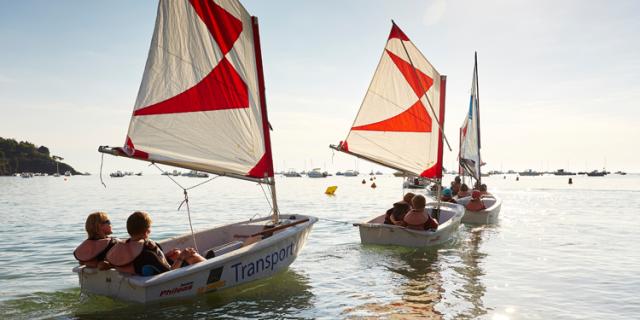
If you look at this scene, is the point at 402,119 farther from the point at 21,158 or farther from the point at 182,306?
the point at 21,158

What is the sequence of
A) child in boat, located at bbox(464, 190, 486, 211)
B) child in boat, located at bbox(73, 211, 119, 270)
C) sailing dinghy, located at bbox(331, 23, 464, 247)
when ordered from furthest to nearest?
child in boat, located at bbox(464, 190, 486, 211), sailing dinghy, located at bbox(331, 23, 464, 247), child in boat, located at bbox(73, 211, 119, 270)

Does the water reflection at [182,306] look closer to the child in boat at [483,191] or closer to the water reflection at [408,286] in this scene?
the water reflection at [408,286]

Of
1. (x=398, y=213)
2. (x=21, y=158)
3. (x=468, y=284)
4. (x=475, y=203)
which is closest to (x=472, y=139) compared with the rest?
(x=475, y=203)

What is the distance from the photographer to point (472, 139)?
2912 cm

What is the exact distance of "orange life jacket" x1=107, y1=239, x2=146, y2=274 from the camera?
292 inches

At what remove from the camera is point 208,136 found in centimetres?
963

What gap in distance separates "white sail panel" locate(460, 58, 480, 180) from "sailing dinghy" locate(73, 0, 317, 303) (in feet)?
68.2

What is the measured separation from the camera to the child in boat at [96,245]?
760cm

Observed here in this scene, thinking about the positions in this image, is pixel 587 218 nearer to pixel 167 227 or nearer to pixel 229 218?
pixel 229 218

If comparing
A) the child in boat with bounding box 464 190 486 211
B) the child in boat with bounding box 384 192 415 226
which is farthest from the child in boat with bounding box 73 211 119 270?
the child in boat with bounding box 464 190 486 211

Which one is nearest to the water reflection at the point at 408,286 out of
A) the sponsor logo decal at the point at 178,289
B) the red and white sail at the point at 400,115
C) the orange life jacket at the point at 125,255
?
the sponsor logo decal at the point at 178,289

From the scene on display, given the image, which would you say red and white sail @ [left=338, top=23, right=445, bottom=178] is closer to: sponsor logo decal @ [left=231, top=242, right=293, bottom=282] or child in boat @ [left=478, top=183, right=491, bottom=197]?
sponsor logo decal @ [left=231, top=242, right=293, bottom=282]

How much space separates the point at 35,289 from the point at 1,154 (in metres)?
185

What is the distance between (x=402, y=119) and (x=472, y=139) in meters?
14.5
